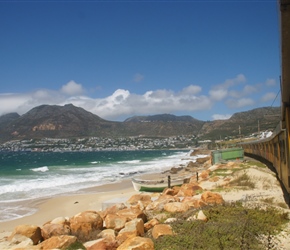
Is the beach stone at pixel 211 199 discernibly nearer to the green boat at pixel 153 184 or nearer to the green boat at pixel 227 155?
the green boat at pixel 153 184

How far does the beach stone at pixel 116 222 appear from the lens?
9.59 m

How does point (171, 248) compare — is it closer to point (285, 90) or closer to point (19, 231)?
point (285, 90)

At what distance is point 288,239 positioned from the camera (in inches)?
288

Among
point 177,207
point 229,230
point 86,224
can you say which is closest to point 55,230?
point 86,224

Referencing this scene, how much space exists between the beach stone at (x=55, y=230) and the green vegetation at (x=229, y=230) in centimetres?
351

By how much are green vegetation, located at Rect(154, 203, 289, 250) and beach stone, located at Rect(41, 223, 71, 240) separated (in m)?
3.51

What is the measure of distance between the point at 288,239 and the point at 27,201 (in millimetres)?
21336

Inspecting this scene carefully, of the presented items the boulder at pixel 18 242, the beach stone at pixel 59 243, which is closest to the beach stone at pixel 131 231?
the beach stone at pixel 59 243

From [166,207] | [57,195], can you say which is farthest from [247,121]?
[166,207]

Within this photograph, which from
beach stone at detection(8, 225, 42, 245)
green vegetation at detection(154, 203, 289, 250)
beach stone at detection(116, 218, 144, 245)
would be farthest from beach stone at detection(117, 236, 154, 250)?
beach stone at detection(8, 225, 42, 245)

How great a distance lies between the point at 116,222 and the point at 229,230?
3.84 metres

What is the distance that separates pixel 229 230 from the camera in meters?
7.48

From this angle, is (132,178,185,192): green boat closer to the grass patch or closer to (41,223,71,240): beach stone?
the grass patch

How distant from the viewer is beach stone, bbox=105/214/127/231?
9.59m
